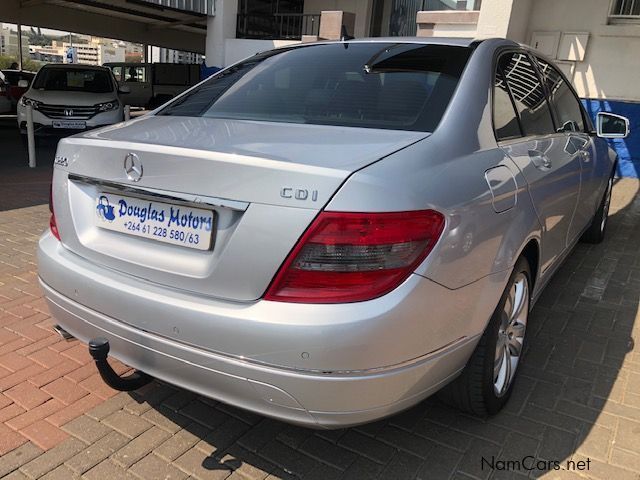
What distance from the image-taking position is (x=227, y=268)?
1851 millimetres

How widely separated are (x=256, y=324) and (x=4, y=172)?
8293mm

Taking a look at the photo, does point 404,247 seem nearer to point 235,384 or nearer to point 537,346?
point 235,384

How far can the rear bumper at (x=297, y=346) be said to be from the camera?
174 centimetres

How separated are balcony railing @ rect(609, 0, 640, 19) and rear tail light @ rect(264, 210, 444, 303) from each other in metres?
9.93

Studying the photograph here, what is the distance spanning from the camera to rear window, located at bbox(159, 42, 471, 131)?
2361 mm

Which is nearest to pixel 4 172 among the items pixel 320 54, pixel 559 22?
pixel 320 54

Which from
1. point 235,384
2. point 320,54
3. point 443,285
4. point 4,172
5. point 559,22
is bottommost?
point 4,172

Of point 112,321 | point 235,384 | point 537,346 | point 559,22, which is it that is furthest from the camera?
point 559,22

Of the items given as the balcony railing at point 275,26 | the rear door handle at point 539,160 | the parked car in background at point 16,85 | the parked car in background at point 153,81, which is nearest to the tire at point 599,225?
the rear door handle at point 539,160

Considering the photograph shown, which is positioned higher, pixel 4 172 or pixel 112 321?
pixel 112 321

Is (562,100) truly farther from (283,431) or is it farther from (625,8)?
(625,8)

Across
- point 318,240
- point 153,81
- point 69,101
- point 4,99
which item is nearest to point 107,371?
point 318,240

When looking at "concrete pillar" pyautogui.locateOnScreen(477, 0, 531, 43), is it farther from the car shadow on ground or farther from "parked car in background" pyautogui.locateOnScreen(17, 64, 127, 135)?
the car shadow on ground

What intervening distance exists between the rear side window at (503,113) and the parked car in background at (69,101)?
902cm
